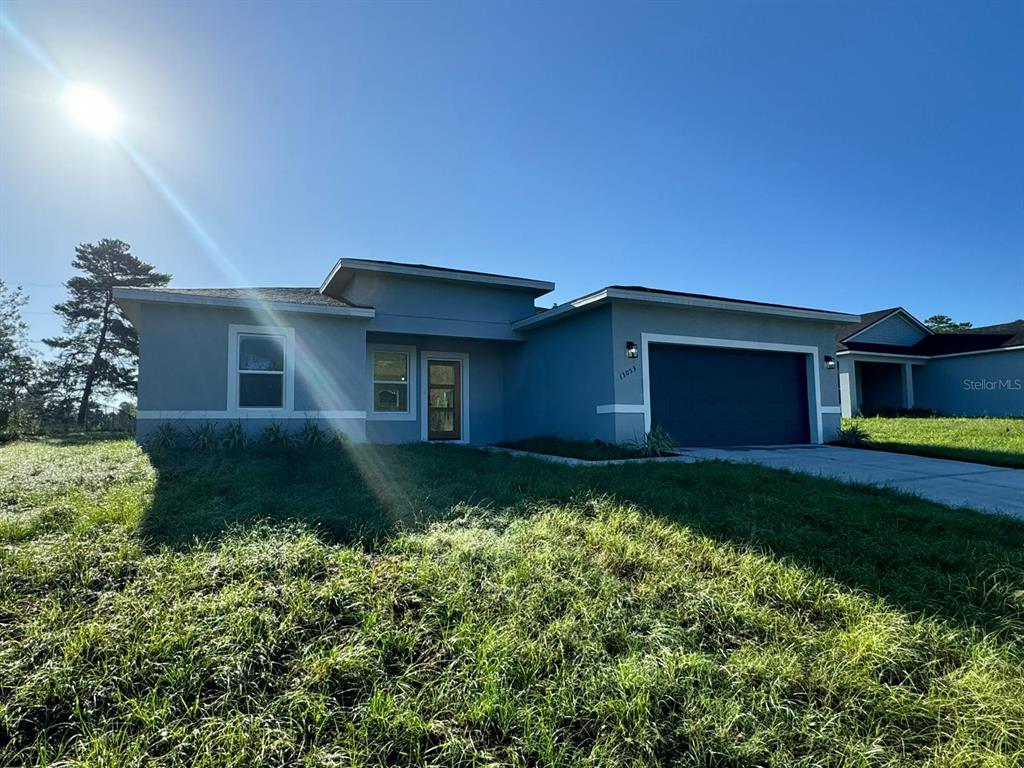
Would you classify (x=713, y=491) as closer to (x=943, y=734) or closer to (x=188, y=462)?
(x=943, y=734)

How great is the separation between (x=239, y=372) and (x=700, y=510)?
26.2 ft

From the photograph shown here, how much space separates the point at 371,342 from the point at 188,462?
17.3 feet

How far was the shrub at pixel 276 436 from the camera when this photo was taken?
29.0 feet

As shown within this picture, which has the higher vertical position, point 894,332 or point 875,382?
point 894,332

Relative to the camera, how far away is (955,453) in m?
9.24

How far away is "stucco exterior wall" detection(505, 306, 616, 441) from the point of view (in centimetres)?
953

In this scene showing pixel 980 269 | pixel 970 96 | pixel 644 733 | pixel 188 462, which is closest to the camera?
pixel 644 733

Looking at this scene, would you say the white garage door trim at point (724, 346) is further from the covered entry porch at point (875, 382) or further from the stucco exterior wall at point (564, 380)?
the covered entry porch at point (875, 382)

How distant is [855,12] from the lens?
868 centimetres

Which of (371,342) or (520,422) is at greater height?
(371,342)

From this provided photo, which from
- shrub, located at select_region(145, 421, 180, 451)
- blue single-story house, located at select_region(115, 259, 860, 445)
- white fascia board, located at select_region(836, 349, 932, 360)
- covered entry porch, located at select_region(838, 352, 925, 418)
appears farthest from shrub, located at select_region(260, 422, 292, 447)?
white fascia board, located at select_region(836, 349, 932, 360)

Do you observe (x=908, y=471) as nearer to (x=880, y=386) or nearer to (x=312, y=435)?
(x=312, y=435)

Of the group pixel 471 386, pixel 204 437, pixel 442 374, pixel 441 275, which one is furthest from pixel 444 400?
pixel 204 437

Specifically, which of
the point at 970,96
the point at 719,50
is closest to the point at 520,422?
the point at 719,50
